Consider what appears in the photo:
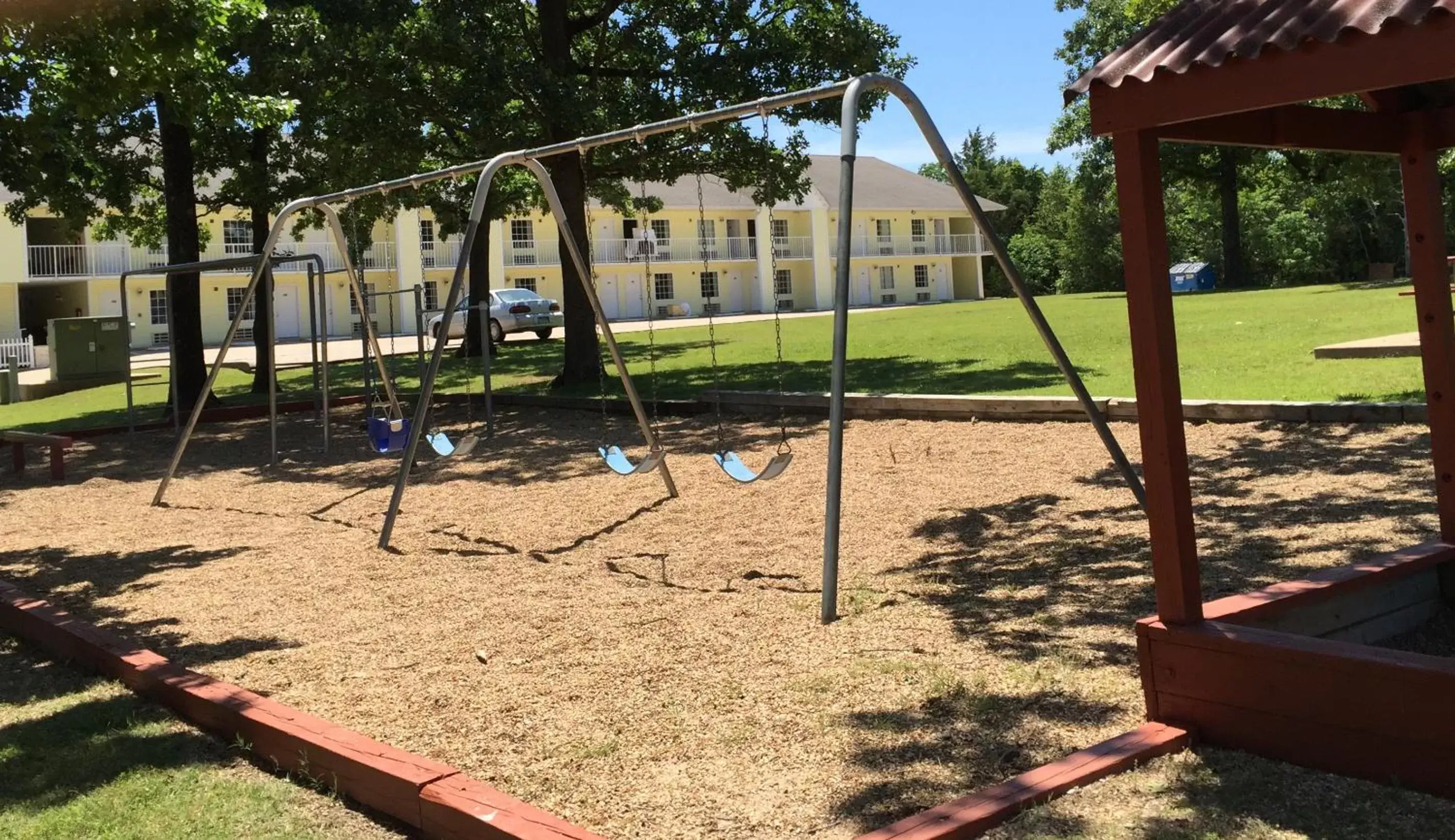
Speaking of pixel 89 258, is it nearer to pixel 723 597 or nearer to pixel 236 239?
pixel 236 239

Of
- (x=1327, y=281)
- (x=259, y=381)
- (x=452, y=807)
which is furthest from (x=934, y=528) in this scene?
(x=1327, y=281)

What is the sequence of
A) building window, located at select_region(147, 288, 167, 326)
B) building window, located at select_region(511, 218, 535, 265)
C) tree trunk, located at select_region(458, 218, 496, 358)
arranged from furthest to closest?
building window, located at select_region(511, 218, 535, 265) → building window, located at select_region(147, 288, 167, 326) → tree trunk, located at select_region(458, 218, 496, 358)

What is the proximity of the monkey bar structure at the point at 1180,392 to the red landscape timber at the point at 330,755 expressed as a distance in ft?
6.47

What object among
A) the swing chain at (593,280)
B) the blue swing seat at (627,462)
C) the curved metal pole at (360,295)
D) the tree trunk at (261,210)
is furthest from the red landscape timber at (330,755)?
the tree trunk at (261,210)

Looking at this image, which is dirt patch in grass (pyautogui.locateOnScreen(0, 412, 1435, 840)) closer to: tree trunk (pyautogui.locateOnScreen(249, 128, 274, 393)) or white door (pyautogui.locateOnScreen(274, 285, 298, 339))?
tree trunk (pyautogui.locateOnScreen(249, 128, 274, 393))

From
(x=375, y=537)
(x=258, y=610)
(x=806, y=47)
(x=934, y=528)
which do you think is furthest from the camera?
(x=806, y=47)

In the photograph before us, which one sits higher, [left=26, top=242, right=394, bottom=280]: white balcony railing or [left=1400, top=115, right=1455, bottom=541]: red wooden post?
[left=26, top=242, right=394, bottom=280]: white balcony railing

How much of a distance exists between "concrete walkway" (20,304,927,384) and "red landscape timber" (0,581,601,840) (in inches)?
844

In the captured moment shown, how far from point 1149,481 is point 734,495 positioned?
18.1ft

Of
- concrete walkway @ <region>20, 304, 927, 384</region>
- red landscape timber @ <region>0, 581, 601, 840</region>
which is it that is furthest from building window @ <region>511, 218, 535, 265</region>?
red landscape timber @ <region>0, 581, 601, 840</region>

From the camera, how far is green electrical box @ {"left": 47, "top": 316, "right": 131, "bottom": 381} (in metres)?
22.9

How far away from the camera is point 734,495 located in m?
9.56

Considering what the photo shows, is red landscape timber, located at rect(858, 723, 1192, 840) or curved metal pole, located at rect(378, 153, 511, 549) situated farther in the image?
curved metal pole, located at rect(378, 153, 511, 549)

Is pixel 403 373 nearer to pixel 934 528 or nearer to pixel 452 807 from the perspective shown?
pixel 934 528
